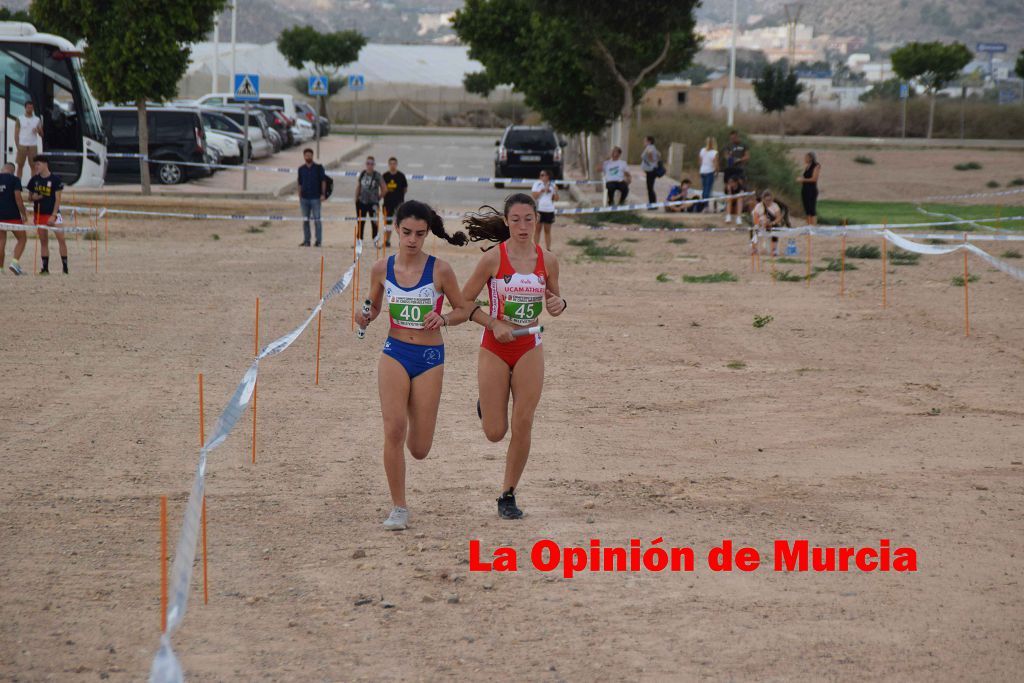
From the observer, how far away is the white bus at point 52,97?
26.7 meters

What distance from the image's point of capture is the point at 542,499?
25.4 ft

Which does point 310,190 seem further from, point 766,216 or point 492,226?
point 492,226

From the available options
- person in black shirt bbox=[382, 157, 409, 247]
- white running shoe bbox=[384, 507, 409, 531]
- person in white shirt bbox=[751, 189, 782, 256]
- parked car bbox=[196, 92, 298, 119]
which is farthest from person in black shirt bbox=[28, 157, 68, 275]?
parked car bbox=[196, 92, 298, 119]

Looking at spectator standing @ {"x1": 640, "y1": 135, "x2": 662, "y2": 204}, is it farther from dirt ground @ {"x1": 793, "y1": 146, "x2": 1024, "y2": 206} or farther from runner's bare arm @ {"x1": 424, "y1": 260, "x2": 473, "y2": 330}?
runner's bare arm @ {"x1": 424, "y1": 260, "x2": 473, "y2": 330}

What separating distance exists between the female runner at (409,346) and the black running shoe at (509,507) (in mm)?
528

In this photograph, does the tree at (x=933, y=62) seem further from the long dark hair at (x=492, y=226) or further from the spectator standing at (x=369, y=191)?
the long dark hair at (x=492, y=226)

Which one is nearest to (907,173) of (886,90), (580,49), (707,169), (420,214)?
(580,49)

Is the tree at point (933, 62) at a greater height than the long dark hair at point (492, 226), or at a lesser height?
greater

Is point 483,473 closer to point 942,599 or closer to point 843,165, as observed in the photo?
point 942,599

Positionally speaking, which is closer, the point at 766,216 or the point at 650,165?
the point at 766,216

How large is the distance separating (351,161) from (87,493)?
39.4 meters

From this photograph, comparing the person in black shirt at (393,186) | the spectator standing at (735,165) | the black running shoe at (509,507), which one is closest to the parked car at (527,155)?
the spectator standing at (735,165)

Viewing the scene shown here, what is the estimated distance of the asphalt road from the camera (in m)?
33.9

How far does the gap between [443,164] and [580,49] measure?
1303cm
